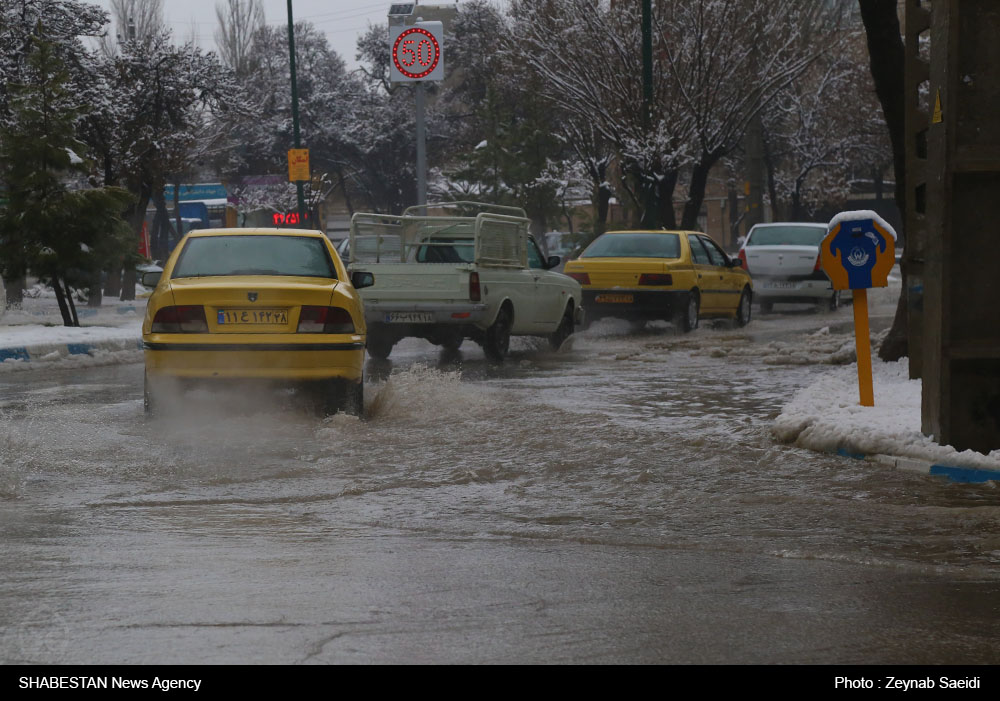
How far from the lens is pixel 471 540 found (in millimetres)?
6242

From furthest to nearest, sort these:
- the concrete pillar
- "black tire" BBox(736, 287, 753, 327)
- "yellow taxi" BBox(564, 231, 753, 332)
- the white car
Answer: the white car, "black tire" BBox(736, 287, 753, 327), "yellow taxi" BBox(564, 231, 753, 332), the concrete pillar

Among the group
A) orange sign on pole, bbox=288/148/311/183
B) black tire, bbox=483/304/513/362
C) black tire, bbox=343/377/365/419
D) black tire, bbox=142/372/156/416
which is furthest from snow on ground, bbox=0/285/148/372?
orange sign on pole, bbox=288/148/311/183

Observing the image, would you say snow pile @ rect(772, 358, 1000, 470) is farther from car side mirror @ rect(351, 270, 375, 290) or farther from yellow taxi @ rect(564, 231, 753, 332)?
yellow taxi @ rect(564, 231, 753, 332)

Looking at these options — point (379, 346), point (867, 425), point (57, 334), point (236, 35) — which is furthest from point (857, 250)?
point (236, 35)

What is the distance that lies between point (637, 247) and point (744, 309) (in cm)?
287

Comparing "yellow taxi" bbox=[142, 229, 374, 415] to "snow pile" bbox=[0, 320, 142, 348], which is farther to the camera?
"snow pile" bbox=[0, 320, 142, 348]

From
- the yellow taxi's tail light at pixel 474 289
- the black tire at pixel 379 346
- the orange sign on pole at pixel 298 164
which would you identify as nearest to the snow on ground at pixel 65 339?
the black tire at pixel 379 346

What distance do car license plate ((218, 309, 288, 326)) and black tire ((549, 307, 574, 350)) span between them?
27.1 ft

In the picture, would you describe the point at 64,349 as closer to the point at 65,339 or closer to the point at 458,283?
the point at 65,339

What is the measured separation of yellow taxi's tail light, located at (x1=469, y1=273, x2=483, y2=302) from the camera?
50.4ft

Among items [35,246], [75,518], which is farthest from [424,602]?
[35,246]

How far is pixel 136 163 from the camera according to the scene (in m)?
29.2
